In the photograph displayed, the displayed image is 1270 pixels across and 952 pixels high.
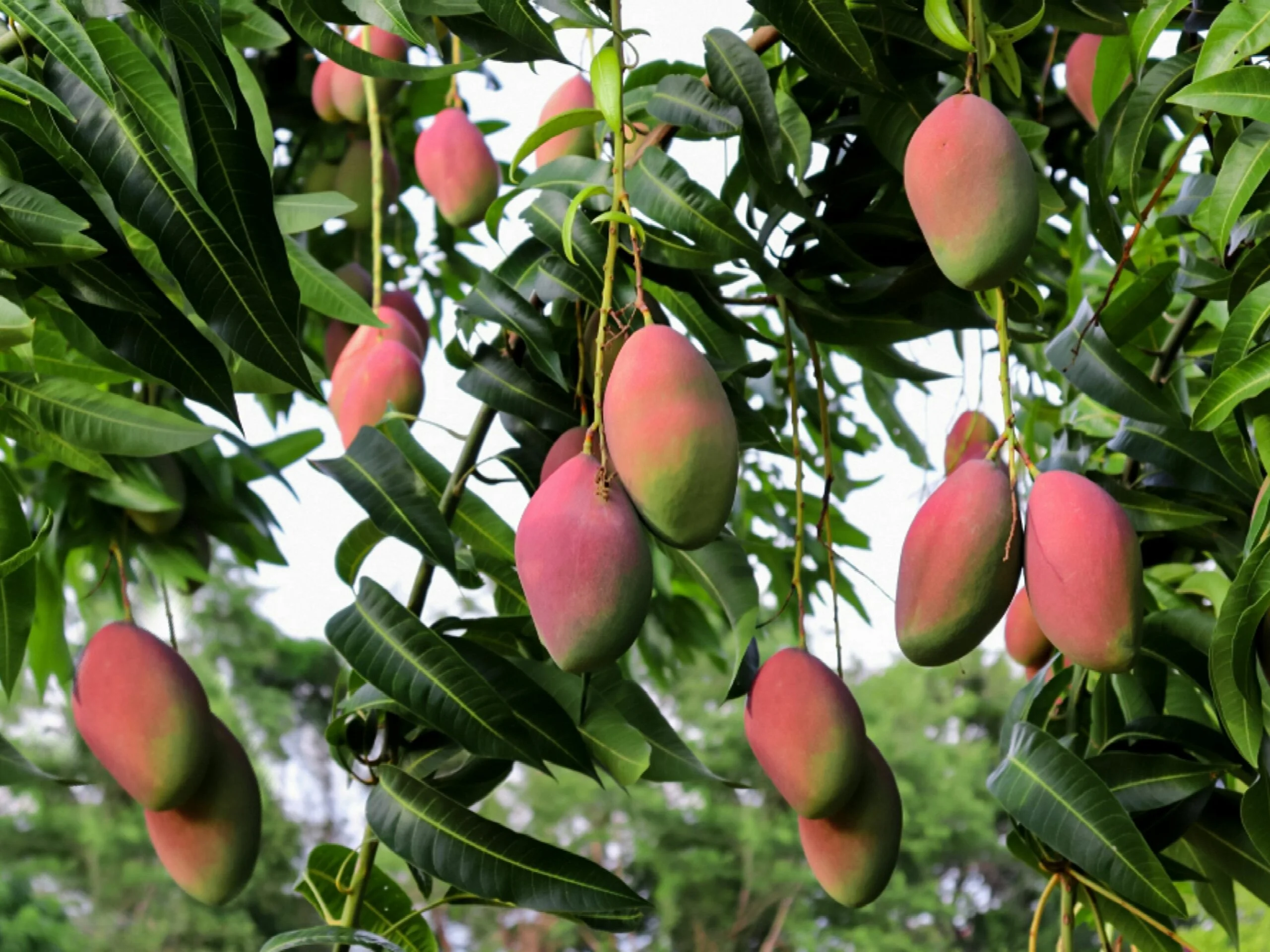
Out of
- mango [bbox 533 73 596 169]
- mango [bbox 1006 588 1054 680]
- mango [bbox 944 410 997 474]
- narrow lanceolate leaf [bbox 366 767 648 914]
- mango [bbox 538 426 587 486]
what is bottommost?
narrow lanceolate leaf [bbox 366 767 648 914]

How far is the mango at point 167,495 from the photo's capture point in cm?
94

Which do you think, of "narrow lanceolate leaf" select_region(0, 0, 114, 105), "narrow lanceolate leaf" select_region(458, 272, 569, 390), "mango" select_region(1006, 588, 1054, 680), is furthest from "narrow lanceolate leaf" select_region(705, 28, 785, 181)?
"mango" select_region(1006, 588, 1054, 680)

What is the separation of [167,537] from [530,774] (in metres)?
6.73

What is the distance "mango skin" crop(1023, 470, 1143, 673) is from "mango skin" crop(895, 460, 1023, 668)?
0.05 ft

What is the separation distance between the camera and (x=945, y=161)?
0.43 meters

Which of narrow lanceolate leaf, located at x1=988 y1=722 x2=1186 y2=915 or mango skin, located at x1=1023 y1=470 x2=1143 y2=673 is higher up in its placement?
mango skin, located at x1=1023 y1=470 x2=1143 y2=673

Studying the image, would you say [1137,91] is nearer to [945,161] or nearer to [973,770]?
[945,161]

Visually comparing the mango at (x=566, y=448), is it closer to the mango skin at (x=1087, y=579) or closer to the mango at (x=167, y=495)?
the mango skin at (x=1087, y=579)

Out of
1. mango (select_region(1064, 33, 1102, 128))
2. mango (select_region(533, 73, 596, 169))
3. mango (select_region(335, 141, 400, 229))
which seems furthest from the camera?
mango (select_region(335, 141, 400, 229))

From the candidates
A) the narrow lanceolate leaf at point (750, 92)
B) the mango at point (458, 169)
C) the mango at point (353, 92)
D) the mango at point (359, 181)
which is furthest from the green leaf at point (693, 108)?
the mango at point (359, 181)

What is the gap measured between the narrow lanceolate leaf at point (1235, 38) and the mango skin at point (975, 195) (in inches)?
4.4

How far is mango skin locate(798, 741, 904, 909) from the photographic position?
1.73 ft

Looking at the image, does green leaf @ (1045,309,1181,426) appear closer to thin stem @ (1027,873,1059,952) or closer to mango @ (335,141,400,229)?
thin stem @ (1027,873,1059,952)

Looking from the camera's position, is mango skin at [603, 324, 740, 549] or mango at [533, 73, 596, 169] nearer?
mango skin at [603, 324, 740, 549]
